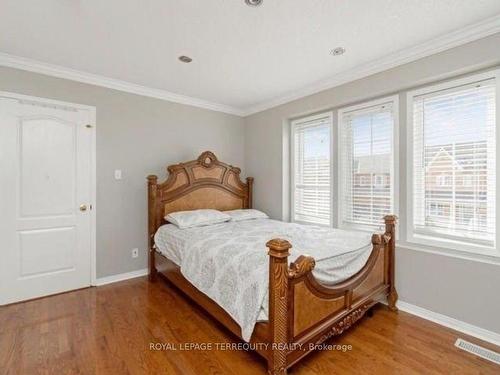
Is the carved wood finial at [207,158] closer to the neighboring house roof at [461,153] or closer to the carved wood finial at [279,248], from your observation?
the carved wood finial at [279,248]

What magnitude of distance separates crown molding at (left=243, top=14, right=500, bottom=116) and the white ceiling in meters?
0.04

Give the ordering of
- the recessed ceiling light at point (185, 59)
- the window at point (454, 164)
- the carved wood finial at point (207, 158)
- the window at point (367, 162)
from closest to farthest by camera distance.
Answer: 1. the window at point (454, 164)
2. the recessed ceiling light at point (185, 59)
3. the window at point (367, 162)
4. the carved wood finial at point (207, 158)

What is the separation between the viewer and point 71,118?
294cm

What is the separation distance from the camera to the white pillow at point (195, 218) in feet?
9.96

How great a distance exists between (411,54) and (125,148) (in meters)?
3.27

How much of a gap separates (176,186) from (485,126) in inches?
129

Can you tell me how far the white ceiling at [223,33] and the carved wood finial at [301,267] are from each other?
1751 millimetres

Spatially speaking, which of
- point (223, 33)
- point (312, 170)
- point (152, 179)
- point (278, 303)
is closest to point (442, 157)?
point (312, 170)

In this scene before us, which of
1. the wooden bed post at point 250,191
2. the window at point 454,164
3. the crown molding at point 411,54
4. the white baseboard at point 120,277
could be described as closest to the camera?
the crown molding at point 411,54

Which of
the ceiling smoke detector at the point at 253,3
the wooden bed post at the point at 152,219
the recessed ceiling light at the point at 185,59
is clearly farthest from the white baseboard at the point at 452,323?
the recessed ceiling light at the point at 185,59

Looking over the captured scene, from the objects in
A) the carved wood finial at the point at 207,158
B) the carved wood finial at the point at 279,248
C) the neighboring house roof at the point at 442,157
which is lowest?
the carved wood finial at the point at 279,248

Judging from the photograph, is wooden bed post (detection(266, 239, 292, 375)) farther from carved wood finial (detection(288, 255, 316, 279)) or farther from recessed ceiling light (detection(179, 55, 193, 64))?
recessed ceiling light (detection(179, 55, 193, 64))

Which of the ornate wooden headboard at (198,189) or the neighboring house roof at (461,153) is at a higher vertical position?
the neighboring house roof at (461,153)

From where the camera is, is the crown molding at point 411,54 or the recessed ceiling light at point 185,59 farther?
the recessed ceiling light at point 185,59
